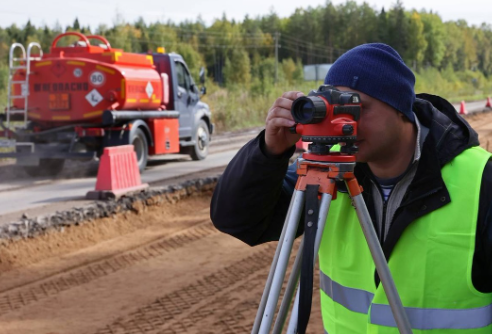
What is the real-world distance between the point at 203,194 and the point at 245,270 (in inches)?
170

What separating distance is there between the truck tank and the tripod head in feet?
35.9

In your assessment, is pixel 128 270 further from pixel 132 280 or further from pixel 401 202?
pixel 401 202

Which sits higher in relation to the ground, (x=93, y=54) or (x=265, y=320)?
(x=93, y=54)

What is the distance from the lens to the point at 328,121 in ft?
6.20

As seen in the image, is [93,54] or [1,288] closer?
[1,288]

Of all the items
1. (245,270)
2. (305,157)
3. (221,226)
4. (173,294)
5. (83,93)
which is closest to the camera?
(305,157)

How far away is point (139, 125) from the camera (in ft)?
43.5

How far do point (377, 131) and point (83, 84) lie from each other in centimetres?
1123

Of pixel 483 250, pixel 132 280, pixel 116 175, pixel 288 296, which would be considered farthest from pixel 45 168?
pixel 483 250

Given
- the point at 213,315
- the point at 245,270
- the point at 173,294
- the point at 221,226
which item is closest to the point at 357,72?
the point at 221,226

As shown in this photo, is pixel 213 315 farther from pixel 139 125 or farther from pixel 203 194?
pixel 139 125

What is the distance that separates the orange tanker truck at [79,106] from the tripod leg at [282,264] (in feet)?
35.3

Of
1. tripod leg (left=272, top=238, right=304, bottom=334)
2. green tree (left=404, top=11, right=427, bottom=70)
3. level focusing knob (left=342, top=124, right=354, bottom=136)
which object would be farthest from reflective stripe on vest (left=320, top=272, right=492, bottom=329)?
green tree (left=404, top=11, right=427, bottom=70)

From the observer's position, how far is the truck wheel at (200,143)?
51.5 feet
